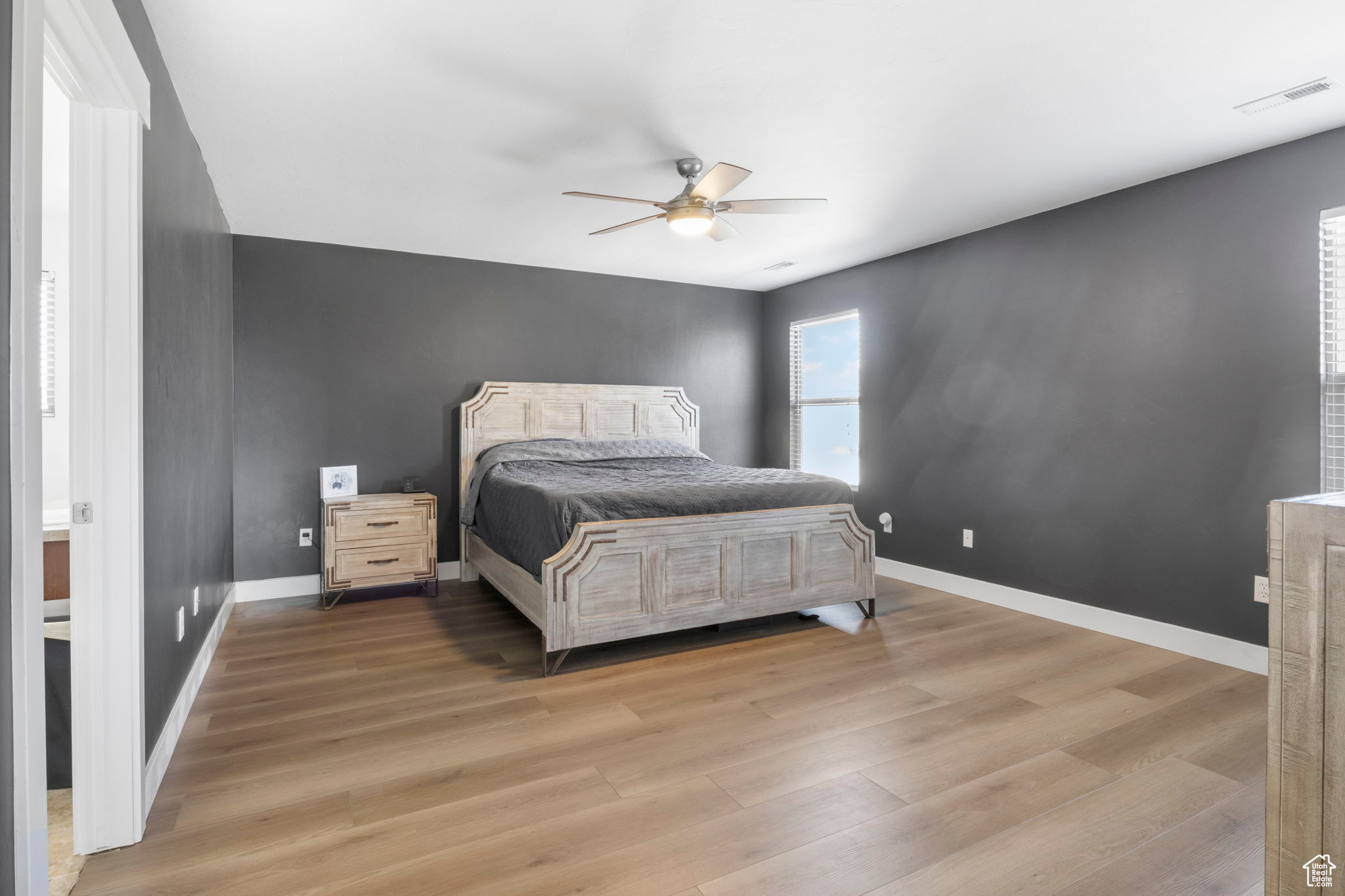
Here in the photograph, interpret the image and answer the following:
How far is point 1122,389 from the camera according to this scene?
352cm

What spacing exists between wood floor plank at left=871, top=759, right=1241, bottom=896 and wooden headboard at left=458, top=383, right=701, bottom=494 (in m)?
3.82

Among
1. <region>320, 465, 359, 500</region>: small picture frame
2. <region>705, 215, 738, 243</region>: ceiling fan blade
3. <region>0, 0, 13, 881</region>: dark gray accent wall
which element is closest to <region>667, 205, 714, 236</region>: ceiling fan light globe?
<region>705, 215, 738, 243</region>: ceiling fan blade

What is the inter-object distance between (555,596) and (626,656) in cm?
53

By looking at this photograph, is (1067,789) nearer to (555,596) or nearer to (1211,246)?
(555,596)

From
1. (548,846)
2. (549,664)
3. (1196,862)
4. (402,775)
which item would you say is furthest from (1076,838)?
(549,664)

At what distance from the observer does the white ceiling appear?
2.04 meters

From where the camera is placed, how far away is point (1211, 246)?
3.17 metres

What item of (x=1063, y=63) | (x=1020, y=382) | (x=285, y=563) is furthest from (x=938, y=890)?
(x=285, y=563)

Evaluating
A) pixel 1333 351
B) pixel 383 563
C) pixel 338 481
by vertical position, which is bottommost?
pixel 383 563

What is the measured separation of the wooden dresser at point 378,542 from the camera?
404cm

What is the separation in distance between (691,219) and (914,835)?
97.2 inches

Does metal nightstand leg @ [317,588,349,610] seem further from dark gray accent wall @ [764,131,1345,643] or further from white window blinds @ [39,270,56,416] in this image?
dark gray accent wall @ [764,131,1345,643]

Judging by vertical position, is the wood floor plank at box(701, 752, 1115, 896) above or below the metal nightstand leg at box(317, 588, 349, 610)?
below

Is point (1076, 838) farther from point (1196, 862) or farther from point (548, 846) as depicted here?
point (548, 846)
